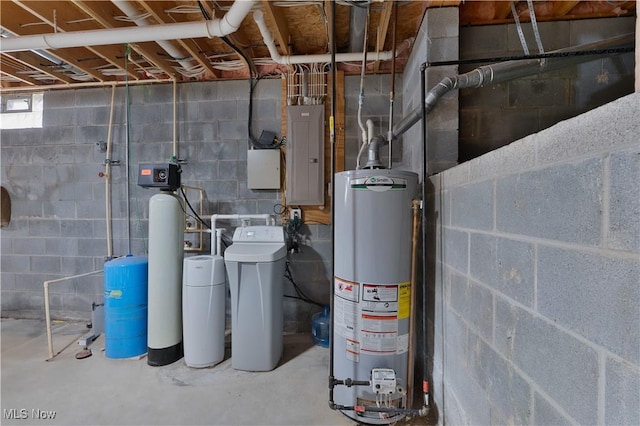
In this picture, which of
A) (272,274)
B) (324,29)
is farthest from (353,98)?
(272,274)

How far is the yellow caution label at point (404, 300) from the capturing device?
4.70 feet

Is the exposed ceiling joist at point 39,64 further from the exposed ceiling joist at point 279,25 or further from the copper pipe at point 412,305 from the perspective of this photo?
the copper pipe at point 412,305

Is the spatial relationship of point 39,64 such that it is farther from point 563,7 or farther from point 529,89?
point 563,7

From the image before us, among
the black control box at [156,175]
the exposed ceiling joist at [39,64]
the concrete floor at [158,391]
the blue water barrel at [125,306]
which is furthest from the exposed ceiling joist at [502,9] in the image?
→ the exposed ceiling joist at [39,64]

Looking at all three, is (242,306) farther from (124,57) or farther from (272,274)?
(124,57)

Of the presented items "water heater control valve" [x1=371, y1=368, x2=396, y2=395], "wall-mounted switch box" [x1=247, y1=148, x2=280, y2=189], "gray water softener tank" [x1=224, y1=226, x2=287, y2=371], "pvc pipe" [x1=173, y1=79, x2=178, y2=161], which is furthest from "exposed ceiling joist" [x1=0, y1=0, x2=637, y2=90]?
"water heater control valve" [x1=371, y1=368, x2=396, y2=395]

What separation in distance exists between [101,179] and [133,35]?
5.09 ft

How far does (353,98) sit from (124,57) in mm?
2039

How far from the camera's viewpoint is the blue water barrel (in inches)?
80.3

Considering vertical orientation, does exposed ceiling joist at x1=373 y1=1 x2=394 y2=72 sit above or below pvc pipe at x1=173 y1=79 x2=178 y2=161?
above

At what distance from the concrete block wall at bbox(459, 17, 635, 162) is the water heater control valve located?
1.35m

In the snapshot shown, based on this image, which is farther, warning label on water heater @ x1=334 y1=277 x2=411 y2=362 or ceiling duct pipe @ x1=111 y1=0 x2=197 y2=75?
ceiling duct pipe @ x1=111 y1=0 x2=197 y2=75

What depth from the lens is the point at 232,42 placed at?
2102mm

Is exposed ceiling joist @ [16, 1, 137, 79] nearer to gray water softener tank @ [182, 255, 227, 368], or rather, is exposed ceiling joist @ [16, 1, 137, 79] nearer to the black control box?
the black control box
